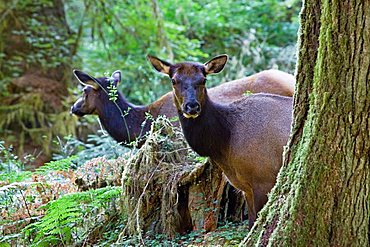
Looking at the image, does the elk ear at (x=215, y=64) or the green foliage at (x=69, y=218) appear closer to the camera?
the green foliage at (x=69, y=218)

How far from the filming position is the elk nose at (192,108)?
6.44 m

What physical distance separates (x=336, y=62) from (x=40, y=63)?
43.0ft

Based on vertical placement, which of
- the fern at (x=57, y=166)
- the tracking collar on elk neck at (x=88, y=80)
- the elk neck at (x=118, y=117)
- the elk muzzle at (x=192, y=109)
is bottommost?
the fern at (x=57, y=166)

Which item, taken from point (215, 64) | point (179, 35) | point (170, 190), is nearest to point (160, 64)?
point (215, 64)

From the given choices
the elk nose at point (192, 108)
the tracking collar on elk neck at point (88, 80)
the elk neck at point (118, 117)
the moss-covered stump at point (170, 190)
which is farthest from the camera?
the elk neck at point (118, 117)

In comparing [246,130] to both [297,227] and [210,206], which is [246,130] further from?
[297,227]

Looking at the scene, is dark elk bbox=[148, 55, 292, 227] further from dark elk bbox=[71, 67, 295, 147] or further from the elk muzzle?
dark elk bbox=[71, 67, 295, 147]

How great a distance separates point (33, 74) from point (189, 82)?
10243 mm

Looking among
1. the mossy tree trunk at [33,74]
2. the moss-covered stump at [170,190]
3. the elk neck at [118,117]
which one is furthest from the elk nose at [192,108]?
the mossy tree trunk at [33,74]

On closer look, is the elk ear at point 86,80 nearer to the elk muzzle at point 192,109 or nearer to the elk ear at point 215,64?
the elk ear at point 215,64

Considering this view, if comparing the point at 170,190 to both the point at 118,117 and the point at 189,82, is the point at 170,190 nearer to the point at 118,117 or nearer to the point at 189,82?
the point at 189,82

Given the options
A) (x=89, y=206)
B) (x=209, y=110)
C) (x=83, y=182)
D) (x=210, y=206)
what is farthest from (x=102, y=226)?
(x=209, y=110)

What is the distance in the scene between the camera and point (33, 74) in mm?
16016

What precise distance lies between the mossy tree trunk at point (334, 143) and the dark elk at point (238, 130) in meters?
1.75
